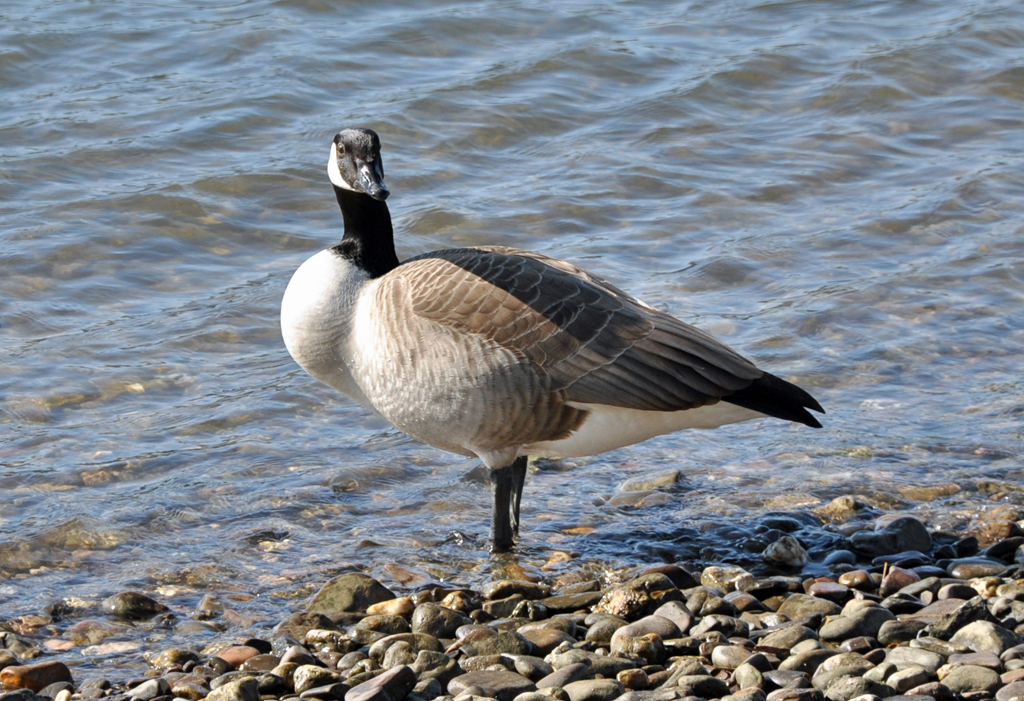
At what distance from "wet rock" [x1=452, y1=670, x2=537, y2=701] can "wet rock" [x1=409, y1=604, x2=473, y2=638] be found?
0.54m

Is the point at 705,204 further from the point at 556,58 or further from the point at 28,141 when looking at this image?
the point at 28,141

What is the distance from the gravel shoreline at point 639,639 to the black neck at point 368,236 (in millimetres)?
1527

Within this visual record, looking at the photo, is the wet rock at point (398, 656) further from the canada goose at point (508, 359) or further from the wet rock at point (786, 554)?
the wet rock at point (786, 554)

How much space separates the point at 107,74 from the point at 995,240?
850cm

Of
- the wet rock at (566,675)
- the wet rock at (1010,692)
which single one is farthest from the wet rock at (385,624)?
the wet rock at (1010,692)

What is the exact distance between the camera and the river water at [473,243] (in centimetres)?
610

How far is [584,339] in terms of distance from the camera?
18.1 feet

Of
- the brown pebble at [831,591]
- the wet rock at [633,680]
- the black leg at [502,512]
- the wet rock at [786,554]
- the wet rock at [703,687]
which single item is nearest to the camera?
the wet rock at [703,687]

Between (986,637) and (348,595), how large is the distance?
8.16 ft

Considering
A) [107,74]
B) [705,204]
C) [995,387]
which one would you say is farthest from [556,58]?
[995,387]

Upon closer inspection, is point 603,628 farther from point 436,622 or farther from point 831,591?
point 831,591

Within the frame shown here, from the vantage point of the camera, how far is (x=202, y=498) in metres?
6.39

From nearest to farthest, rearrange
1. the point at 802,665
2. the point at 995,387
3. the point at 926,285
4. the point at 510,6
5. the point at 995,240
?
the point at 802,665, the point at 995,387, the point at 926,285, the point at 995,240, the point at 510,6

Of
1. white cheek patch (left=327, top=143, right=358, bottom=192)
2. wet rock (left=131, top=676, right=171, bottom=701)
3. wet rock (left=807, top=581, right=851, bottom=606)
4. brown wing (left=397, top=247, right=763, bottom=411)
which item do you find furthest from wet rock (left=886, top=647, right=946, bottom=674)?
white cheek patch (left=327, top=143, right=358, bottom=192)
